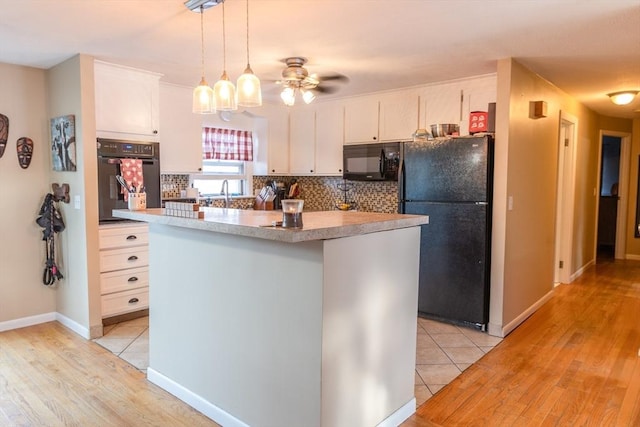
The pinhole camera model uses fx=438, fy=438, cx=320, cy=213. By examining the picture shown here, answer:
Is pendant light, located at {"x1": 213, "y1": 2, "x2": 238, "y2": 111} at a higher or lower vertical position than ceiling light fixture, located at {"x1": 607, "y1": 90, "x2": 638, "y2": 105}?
lower

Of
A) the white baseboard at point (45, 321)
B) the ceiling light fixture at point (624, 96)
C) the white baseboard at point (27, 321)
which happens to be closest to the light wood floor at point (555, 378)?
the ceiling light fixture at point (624, 96)

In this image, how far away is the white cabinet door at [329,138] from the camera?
5195 mm

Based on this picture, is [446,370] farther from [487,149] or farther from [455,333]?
[487,149]

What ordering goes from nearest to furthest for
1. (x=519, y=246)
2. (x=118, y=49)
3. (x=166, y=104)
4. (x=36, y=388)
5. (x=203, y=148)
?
(x=36, y=388) < (x=118, y=49) < (x=519, y=246) < (x=166, y=104) < (x=203, y=148)

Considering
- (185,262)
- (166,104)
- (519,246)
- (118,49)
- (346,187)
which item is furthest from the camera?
(346,187)

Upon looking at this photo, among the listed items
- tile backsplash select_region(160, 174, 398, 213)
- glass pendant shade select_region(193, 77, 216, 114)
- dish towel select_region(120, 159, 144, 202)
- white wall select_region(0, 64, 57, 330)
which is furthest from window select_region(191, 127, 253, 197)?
glass pendant shade select_region(193, 77, 216, 114)

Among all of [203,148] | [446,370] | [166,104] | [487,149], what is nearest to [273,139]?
[203,148]

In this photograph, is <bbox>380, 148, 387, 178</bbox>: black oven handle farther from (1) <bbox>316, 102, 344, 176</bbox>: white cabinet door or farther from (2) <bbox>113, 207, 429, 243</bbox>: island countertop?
(2) <bbox>113, 207, 429, 243</bbox>: island countertop

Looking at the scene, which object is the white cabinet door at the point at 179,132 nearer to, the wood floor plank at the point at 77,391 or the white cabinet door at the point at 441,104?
the wood floor plank at the point at 77,391

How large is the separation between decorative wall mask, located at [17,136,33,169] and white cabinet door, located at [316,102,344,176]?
2.95m

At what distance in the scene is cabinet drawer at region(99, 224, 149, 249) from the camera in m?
3.67

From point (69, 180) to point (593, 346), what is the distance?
4454mm

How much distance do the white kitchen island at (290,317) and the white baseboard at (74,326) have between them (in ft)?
4.12

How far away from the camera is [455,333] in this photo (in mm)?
3688
